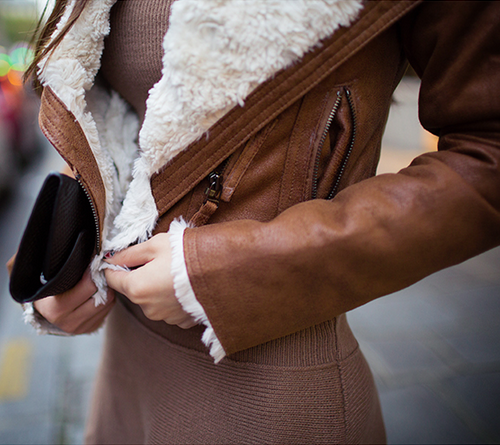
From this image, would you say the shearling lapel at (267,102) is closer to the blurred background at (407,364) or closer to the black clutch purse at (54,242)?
the black clutch purse at (54,242)

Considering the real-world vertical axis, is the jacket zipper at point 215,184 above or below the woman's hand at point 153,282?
above

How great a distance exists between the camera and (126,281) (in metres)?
0.67

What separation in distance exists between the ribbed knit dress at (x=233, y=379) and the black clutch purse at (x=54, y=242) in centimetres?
29

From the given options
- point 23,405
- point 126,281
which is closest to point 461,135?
point 126,281

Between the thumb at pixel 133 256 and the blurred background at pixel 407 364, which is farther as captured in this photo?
the blurred background at pixel 407 364

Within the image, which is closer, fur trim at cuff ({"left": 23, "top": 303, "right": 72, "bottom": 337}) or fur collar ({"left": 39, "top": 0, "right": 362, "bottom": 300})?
fur collar ({"left": 39, "top": 0, "right": 362, "bottom": 300})

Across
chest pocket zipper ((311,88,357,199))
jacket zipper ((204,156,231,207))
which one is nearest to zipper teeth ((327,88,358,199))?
chest pocket zipper ((311,88,357,199))

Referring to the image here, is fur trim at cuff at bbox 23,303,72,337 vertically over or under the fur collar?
under

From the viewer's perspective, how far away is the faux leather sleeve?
0.54m

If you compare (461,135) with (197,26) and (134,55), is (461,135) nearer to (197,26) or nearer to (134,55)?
(197,26)

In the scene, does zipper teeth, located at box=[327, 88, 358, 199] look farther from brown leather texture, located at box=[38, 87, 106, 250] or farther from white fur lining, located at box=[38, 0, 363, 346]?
brown leather texture, located at box=[38, 87, 106, 250]

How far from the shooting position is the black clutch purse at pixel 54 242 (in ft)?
2.14

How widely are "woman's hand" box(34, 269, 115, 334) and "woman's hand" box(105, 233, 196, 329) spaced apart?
0.15 metres

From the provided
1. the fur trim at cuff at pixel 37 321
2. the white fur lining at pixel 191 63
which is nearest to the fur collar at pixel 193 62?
the white fur lining at pixel 191 63
